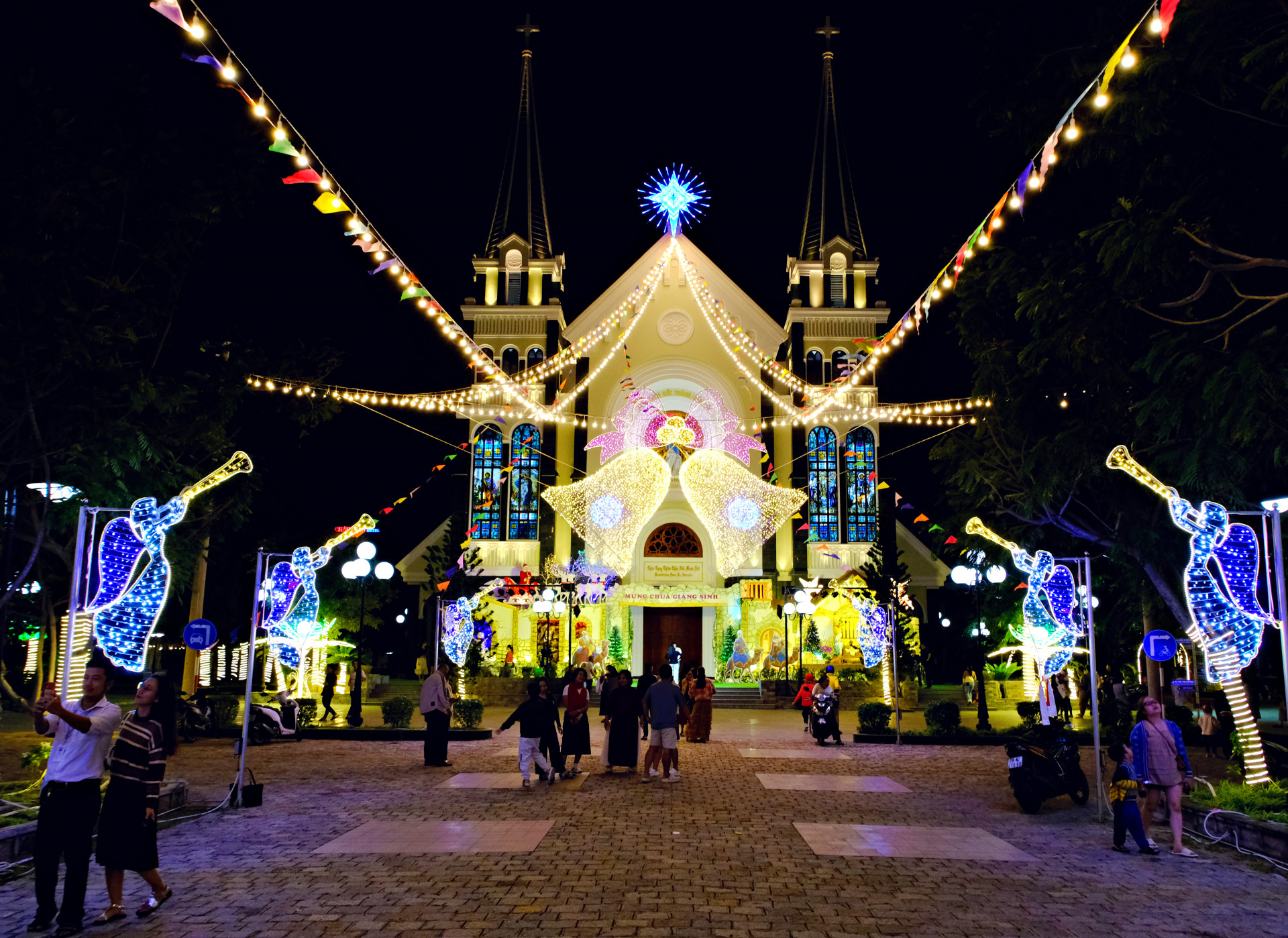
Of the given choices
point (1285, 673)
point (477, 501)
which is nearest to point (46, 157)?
point (1285, 673)

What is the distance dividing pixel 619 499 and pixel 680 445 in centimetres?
321

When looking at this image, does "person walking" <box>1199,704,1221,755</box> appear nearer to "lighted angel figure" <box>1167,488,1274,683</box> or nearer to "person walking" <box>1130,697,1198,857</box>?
"lighted angel figure" <box>1167,488,1274,683</box>

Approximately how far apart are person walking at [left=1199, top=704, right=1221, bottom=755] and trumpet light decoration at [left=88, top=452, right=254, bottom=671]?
1766 centimetres

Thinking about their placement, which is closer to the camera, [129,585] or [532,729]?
[129,585]

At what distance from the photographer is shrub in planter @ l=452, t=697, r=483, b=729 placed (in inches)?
792

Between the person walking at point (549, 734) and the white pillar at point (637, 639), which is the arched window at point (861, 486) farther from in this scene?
the person walking at point (549, 734)

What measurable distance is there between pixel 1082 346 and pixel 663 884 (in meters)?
8.64

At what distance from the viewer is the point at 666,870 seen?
7816 millimetres

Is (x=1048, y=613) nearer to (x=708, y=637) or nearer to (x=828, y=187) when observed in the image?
(x=708, y=637)

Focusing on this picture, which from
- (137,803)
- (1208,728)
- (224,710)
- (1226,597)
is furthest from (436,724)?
(1208,728)

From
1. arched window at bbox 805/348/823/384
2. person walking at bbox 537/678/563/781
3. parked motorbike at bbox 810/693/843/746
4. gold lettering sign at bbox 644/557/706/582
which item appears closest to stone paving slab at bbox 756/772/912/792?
person walking at bbox 537/678/563/781

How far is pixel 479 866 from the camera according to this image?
7883mm

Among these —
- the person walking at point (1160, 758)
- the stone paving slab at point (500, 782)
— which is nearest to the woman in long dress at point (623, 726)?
the stone paving slab at point (500, 782)

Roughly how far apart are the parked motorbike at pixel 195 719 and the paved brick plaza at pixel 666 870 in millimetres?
6097
